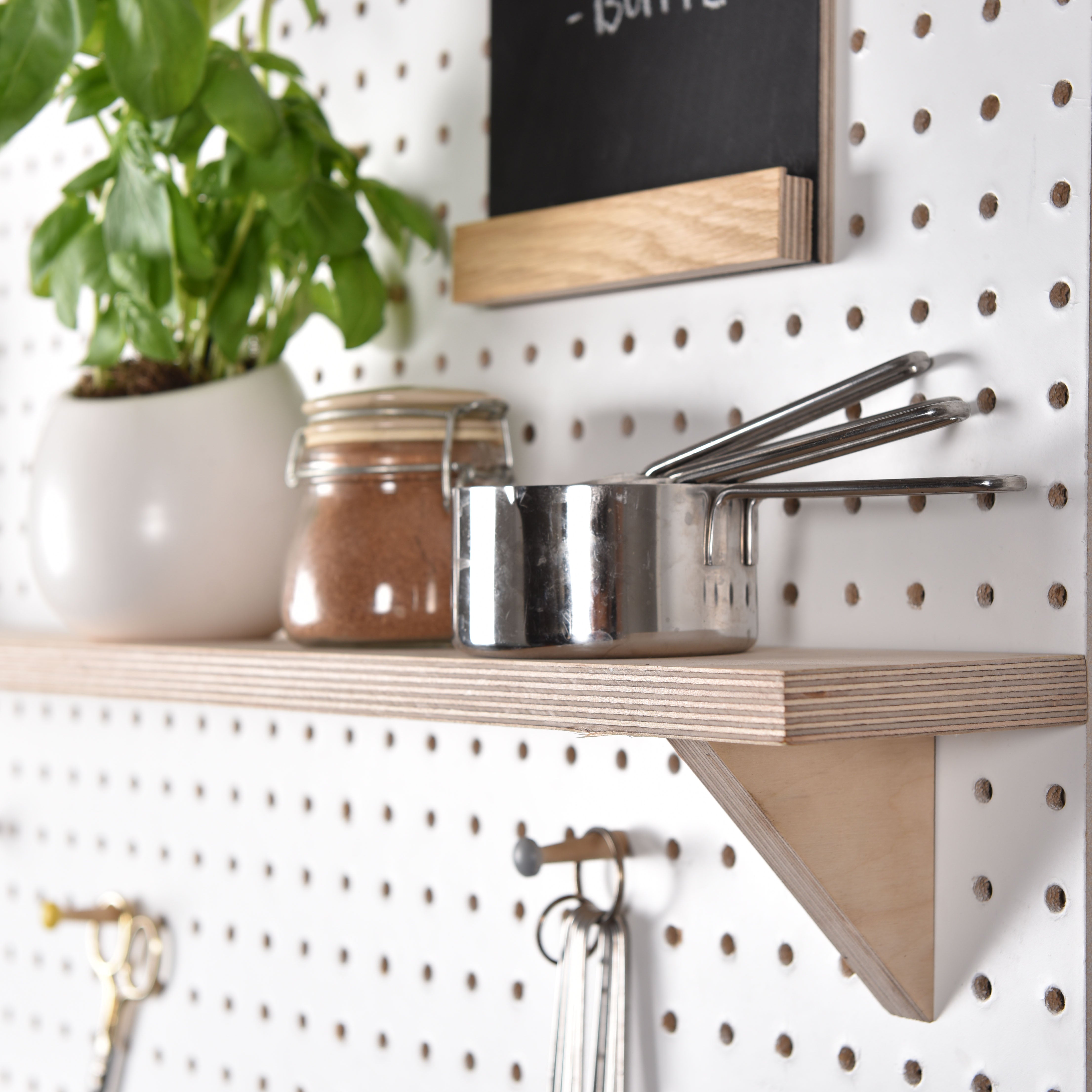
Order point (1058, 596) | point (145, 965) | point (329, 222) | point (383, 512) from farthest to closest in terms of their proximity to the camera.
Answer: point (145, 965)
point (329, 222)
point (383, 512)
point (1058, 596)

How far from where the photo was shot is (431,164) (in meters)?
0.90

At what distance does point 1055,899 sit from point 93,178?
0.66 meters

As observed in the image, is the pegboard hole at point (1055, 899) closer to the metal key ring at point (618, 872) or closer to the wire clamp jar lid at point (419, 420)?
the metal key ring at point (618, 872)

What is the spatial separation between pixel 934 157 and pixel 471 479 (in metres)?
0.30

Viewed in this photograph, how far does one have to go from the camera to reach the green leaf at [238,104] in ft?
2.40

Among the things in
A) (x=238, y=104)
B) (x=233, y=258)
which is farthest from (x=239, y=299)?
(x=238, y=104)

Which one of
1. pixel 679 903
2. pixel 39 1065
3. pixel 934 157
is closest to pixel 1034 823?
pixel 679 903

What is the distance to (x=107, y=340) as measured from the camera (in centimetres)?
79

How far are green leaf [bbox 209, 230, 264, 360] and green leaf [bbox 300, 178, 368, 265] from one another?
0.04 m

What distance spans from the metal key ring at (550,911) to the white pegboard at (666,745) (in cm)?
3

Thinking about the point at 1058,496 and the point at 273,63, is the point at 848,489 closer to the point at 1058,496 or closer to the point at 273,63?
the point at 1058,496

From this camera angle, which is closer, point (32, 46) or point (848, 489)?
point (848, 489)

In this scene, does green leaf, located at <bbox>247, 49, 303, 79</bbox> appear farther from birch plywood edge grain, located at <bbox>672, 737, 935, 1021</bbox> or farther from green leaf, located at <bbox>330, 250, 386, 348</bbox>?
birch plywood edge grain, located at <bbox>672, 737, 935, 1021</bbox>

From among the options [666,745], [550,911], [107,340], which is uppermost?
[107,340]
